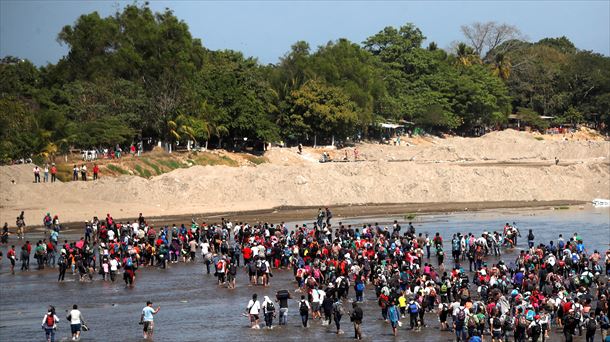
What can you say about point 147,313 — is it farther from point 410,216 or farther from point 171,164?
point 171,164

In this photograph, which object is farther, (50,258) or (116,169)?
(116,169)

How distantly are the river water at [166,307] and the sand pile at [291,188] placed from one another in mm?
16454

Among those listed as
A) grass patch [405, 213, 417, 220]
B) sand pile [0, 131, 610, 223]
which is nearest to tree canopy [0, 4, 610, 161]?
sand pile [0, 131, 610, 223]

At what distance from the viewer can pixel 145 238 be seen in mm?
45281

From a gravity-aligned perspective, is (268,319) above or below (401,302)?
below

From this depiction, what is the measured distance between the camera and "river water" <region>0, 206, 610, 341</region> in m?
29.5

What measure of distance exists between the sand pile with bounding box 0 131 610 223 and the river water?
54.0 ft

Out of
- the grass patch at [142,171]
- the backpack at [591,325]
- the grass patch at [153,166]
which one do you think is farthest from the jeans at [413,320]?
the grass patch at [153,166]

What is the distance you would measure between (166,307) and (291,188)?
3578cm

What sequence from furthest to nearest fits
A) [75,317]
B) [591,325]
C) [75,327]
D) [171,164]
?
[171,164], [75,327], [75,317], [591,325]

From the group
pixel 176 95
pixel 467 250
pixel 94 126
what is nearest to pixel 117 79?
pixel 176 95

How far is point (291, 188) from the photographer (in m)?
69.5

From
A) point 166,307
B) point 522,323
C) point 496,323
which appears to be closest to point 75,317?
point 166,307

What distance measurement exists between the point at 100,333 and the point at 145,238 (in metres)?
15.4
